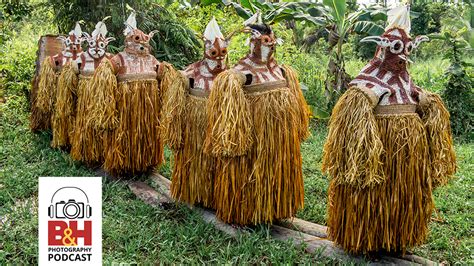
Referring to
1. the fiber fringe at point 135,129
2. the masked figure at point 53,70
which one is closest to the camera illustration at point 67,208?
the fiber fringe at point 135,129

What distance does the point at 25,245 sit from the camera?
272cm

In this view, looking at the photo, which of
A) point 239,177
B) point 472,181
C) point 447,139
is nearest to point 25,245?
point 239,177

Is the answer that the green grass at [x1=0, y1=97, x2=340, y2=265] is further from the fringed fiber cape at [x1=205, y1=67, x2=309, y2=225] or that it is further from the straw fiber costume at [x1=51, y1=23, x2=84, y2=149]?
the straw fiber costume at [x1=51, y1=23, x2=84, y2=149]

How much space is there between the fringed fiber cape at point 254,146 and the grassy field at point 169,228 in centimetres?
18

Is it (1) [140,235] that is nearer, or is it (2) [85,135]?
(1) [140,235]

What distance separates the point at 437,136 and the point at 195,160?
145cm

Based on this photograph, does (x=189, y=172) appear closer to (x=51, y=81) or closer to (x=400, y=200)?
(x=400, y=200)

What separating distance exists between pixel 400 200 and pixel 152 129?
1.99 m

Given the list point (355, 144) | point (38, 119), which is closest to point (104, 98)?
point (38, 119)

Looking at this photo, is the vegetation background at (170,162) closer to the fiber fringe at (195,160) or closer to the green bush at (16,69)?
the green bush at (16,69)

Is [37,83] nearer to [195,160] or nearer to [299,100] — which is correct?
[195,160]

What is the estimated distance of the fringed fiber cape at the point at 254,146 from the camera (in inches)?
108

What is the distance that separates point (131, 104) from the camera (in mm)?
3668

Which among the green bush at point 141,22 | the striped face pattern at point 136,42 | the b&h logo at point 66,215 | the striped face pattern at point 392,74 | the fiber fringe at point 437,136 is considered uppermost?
the green bush at point 141,22
